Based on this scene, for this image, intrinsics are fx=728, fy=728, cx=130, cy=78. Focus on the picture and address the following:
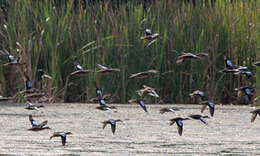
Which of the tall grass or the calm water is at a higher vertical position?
the tall grass

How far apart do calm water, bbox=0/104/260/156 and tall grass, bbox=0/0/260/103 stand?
2.32 feet

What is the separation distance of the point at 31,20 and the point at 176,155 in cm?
465

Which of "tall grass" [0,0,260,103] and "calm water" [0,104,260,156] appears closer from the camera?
"calm water" [0,104,260,156]

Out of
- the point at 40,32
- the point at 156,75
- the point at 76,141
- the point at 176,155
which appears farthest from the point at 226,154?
the point at 40,32

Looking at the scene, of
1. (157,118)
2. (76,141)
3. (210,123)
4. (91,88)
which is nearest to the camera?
(76,141)

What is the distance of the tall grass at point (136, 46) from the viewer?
812 cm

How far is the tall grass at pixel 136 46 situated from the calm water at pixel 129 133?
0.71 metres

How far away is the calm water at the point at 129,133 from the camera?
14.3ft

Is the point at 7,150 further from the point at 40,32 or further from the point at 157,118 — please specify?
the point at 40,32

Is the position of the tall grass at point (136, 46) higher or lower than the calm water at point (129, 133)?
higher

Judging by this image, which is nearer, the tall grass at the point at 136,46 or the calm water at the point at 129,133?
the calm water at the point at 129,133

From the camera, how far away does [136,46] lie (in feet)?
27.0

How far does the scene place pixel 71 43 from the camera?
8297mm

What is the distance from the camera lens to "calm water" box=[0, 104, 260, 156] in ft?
14.3
